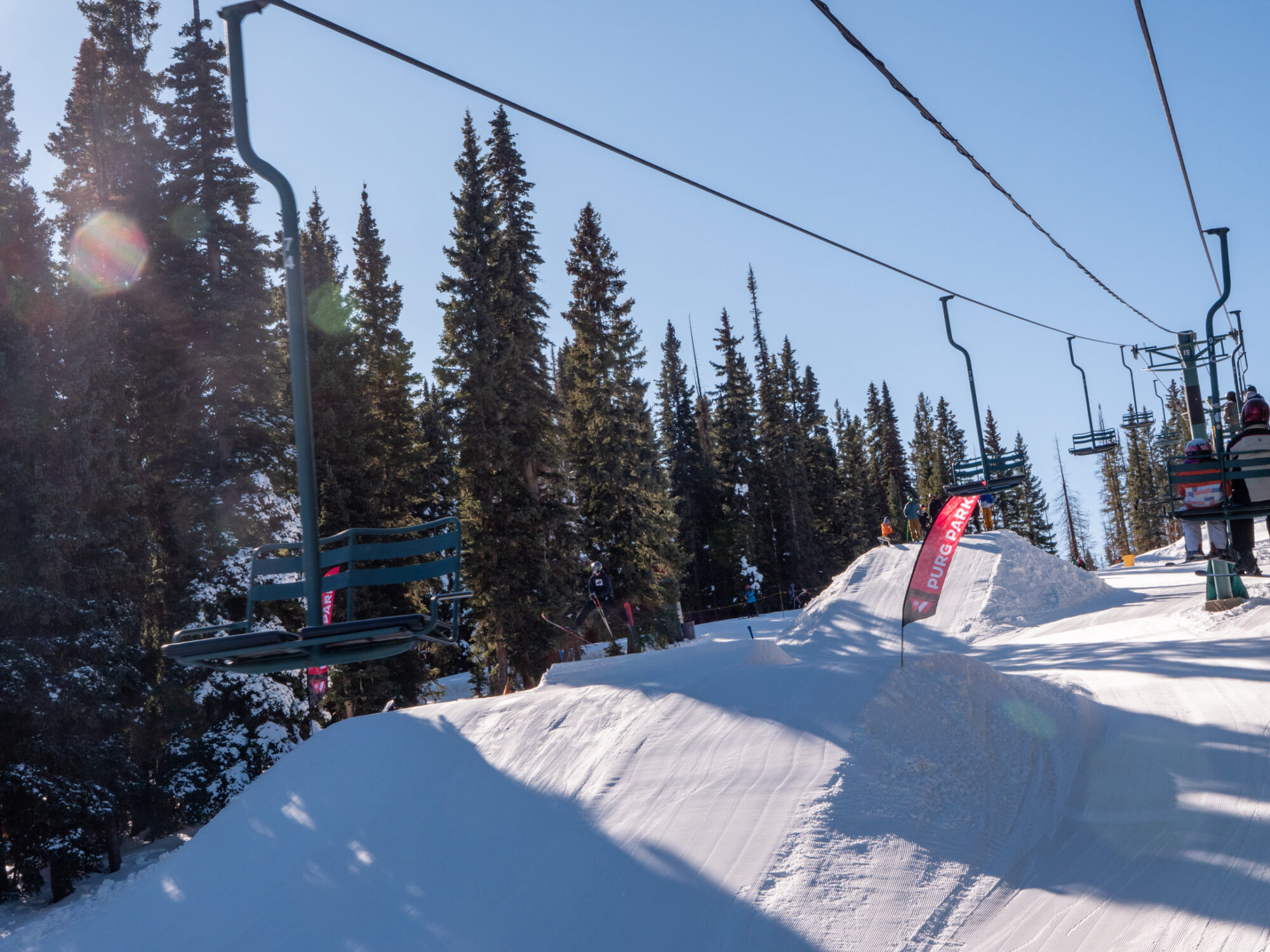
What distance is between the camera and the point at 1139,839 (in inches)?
260

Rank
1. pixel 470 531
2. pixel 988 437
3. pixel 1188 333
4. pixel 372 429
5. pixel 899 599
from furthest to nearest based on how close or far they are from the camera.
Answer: pixel 988 437 → pixel 372 429 → pixel 470 531 → pixel 899 599 → pixel 1188 333

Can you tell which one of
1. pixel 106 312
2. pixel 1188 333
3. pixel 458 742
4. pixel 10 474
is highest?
pixel 106 312

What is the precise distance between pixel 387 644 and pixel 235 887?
6.66 metres

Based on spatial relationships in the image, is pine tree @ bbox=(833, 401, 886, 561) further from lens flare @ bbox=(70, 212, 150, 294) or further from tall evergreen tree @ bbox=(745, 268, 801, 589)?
lens flare @ bbox=(70, 212, 150, 294)

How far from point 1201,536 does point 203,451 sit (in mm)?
23893

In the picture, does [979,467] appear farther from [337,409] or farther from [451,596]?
[337,409]

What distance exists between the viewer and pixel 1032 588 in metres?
21.5

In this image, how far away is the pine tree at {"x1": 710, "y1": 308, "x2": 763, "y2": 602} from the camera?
2083 inches

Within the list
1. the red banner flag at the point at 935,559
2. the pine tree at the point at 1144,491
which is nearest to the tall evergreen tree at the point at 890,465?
the pine tree at the point at 1144,491

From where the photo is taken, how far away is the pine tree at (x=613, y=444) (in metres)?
33.6

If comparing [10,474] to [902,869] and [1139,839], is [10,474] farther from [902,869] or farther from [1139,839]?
[1139,839]

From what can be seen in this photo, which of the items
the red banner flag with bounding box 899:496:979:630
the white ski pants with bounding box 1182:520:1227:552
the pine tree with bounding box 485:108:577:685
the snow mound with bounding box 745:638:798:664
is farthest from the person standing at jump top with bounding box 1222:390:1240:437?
the pine tree with bounding box 485:108:577:685

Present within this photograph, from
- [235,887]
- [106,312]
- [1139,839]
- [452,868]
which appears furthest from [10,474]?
[1139,839]

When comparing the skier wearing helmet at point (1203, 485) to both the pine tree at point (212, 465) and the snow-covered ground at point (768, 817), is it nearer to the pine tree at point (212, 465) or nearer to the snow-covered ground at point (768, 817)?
the snow-covered ground at point (768, 817)
